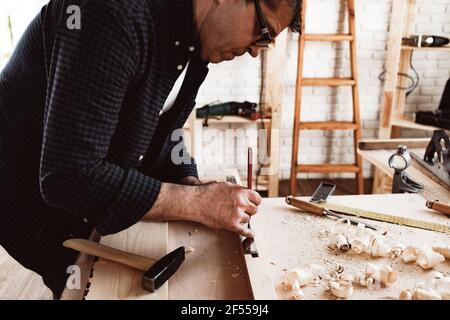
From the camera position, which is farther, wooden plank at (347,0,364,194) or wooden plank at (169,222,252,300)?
wooden plank at (347,0,364,194)

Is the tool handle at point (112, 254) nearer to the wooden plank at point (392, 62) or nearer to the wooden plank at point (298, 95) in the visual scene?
the wooden plank at point (298, 95)

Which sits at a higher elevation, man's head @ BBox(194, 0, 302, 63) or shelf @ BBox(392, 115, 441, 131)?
man's head @ BBox(194, 0, 302, 63)

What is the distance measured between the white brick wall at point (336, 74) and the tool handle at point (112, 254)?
8.40ft

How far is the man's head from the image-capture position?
1140 millimetres

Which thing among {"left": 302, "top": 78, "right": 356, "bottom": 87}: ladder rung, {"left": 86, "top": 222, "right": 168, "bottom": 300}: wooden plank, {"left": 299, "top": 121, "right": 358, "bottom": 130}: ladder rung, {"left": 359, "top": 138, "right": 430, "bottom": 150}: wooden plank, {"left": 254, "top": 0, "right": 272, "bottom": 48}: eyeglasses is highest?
{"left": 254, "top": 0, "right": 272, "bottom": 48}: eyeglasses

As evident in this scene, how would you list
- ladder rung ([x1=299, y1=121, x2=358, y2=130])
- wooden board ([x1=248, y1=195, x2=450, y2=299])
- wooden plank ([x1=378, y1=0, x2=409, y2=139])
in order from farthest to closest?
ladder rung ([x1=299, y1=121, x2=358, y2=130])
wooden plank ([x1=378, y1=0, x2=409, y2=139])
wooden board ([x1=248, y1=195, x2=450, y2=299])

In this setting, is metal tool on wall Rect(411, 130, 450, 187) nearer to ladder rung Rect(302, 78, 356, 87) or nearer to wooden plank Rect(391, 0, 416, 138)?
ladder rung Rect(302, 78, 356, 87)

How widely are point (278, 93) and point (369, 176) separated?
135 cm

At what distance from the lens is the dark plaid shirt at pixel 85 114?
3.15 feet

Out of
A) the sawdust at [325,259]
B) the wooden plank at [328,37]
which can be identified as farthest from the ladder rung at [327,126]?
the sawdust at [325,259]

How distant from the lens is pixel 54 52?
1.01 meters

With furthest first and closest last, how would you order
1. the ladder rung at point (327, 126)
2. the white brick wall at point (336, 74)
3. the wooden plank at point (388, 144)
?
the white brick wall at point (336, 74)
the ladder rung at point (327, 126)
the wooden plank at point (388, 144)

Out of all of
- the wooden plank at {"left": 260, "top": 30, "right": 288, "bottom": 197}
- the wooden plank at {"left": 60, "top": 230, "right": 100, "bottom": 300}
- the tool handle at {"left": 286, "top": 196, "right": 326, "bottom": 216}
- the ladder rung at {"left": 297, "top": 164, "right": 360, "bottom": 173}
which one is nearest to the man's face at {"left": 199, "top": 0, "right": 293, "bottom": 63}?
the tool handle at {"left": 286, "top": 196, "right": 326, "bottom": 216}
